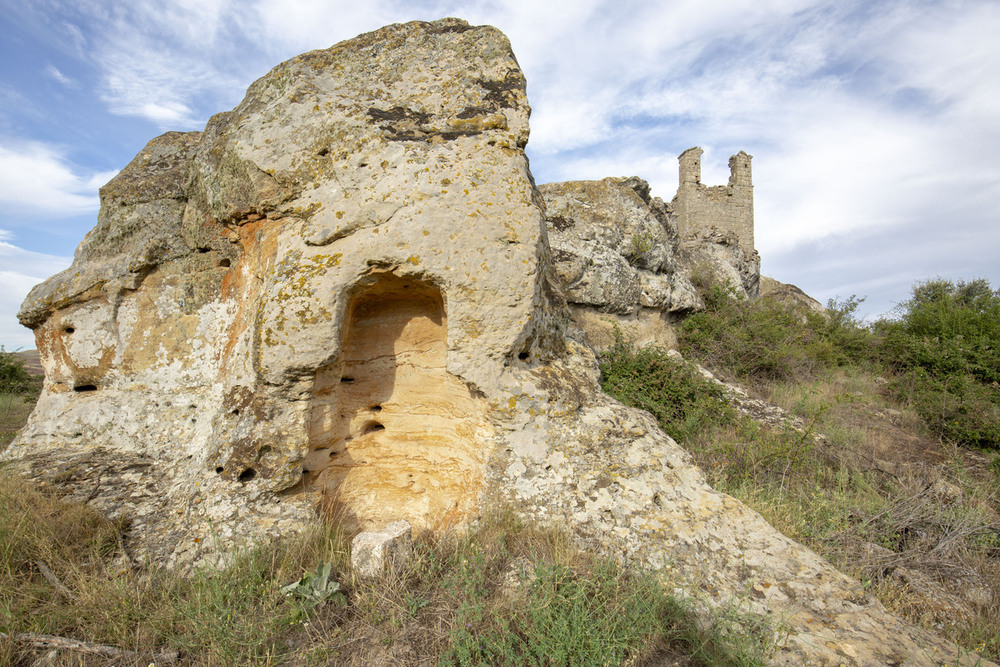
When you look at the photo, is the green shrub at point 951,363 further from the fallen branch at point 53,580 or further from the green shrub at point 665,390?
the fallen branch at point 53,580

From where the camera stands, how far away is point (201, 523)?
3102mm

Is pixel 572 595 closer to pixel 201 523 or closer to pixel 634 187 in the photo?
pixel 201 523

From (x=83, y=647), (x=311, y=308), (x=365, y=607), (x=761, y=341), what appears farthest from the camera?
(x=761, y=341)

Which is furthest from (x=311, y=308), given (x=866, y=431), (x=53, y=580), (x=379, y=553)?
(x=866, y=431)

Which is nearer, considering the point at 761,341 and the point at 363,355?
the point at 363,355

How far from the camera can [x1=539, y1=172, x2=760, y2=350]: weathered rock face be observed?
654 cm

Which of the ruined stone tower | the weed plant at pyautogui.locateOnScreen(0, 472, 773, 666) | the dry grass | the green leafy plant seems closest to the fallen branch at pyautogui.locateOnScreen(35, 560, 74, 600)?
the weed plant at pyautogui.locateOnScreen(0, 472, 773, 666)

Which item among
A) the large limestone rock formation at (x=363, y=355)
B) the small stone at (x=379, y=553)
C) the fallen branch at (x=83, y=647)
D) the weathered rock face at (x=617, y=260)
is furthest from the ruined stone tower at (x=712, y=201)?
the fallen branch at (x=83, y=647)

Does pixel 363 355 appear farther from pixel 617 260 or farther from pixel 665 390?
pixel 617 260

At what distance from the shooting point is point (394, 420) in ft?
12.7

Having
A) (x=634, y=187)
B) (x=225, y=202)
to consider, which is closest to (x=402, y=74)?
(x=225, y=202)

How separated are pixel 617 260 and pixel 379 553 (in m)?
5.22

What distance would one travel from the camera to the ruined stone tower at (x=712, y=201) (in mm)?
19359

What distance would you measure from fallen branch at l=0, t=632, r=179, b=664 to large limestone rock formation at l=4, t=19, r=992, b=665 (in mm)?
697
